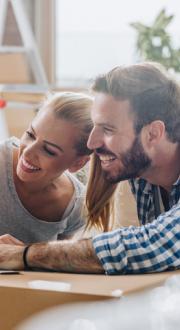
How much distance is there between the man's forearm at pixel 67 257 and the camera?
1359 mm

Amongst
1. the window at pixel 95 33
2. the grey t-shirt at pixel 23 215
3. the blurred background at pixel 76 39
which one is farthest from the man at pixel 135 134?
the window at pixel 95 33

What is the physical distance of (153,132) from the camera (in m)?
1.51

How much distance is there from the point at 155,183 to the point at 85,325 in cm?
94

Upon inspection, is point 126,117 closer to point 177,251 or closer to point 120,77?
point 120,77

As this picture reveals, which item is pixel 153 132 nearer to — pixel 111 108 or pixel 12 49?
pixel 111 108

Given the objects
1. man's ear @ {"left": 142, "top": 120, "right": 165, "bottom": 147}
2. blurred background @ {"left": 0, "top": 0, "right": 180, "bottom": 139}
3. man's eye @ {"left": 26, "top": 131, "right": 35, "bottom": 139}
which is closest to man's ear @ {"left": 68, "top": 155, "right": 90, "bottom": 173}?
man's eye @ {"left": 26, "top": 131, "right": 35, "bottom": 139}

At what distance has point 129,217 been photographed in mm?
1749

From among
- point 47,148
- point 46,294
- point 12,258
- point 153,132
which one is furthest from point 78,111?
point 46,294

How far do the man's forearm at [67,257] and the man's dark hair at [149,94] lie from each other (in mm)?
285

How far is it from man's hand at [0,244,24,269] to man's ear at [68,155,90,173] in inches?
13.0

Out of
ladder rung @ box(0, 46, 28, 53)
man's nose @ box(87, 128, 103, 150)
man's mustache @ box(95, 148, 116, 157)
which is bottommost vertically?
ladder rung @ box(0, 46, 28, 53)

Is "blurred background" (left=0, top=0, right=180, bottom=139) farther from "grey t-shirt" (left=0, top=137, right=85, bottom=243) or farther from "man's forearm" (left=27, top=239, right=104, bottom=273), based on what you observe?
"man's forearm" (left=27, top=239, right=104, bottom=273)

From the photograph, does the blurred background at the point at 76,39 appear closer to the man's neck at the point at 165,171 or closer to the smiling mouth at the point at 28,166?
the smiling mouth at the point at 28,166

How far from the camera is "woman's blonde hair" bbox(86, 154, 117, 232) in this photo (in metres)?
1.62
